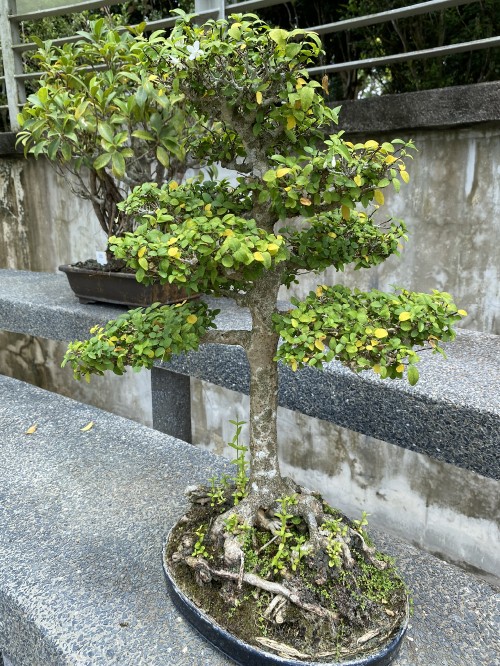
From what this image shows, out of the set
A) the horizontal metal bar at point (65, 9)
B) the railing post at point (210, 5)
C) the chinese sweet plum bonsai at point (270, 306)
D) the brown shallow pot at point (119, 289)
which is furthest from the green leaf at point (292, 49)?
the horizontal metal bar at point (65, 9)

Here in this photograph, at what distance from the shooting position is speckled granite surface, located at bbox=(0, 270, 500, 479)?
123cm

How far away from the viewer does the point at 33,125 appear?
1473mm

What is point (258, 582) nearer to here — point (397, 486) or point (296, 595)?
point (296, 595)

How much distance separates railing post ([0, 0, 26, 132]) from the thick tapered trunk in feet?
8.95

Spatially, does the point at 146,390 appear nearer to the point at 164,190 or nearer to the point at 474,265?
the point at 474,265

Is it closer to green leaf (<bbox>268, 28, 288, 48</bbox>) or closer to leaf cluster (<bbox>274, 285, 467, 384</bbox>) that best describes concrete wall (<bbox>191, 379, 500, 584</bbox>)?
leaf cluster (<bbox>274, 285, 467, 384</bbox>)

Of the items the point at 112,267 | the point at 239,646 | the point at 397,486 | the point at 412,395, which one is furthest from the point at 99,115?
Result: the point at 397,486

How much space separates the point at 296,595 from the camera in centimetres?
80

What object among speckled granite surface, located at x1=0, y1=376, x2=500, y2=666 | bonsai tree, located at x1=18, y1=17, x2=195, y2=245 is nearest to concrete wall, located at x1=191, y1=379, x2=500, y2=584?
speckled granite surface, located at x1=0, y1=376, x2=500, y2=666

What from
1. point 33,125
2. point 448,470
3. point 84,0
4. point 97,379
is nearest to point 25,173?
point 84,0

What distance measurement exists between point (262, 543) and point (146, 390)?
245cm

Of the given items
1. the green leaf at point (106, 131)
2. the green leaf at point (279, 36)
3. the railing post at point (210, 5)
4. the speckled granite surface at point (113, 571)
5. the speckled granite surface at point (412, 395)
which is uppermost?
the railing post at point (210, 5)

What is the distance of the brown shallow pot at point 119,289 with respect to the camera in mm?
1939

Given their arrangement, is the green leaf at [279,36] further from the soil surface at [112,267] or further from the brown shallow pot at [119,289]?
A: the soil surface at [112,267]
